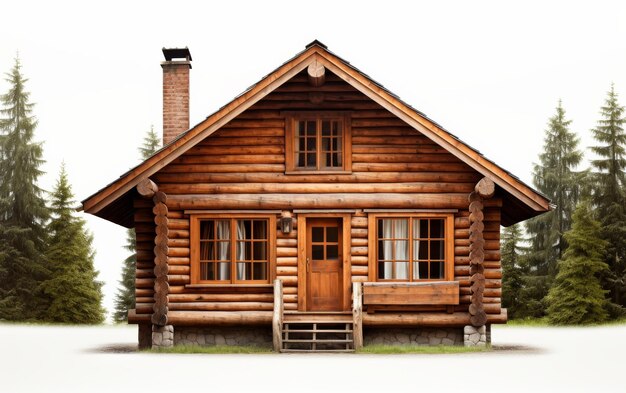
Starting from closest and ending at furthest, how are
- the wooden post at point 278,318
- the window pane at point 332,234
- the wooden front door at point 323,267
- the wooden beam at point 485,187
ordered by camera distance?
the wooden post at point 278,318
the wooden beam at point 485,187
the wooden front door at point 323,267
the window pane at point 332,234

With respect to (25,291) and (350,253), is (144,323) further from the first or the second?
(25,291)

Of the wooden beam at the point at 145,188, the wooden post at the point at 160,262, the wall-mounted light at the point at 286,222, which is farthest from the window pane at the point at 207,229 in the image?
the wall-mounted light at the point at 286,222

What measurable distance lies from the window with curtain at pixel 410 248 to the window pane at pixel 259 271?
2.82m

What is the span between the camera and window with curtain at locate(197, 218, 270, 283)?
23.2 metres

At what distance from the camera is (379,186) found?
23000mm

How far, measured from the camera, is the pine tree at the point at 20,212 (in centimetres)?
4228

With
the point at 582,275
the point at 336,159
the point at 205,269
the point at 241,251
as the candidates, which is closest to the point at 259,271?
the point at 241,251

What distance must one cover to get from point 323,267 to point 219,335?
10.0ft

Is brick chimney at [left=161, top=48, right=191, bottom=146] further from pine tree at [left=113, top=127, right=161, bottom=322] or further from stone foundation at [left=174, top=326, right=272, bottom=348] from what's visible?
pine tree at [left=113, top=127, right=161, bottom=322]

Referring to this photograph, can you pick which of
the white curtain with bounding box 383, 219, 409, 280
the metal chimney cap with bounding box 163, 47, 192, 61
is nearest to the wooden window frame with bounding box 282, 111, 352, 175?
the white curtain with bounding box 383, 219, 409, 280

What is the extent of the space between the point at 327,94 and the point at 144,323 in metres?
7.29

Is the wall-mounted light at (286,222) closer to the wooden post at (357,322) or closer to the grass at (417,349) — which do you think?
the wooden post at (357,322)

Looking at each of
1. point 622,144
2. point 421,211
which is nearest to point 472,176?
point 421,211

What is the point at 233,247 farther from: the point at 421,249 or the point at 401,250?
the point at 421,249
